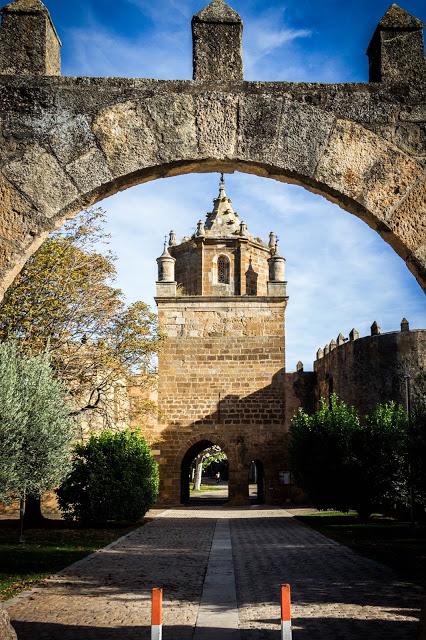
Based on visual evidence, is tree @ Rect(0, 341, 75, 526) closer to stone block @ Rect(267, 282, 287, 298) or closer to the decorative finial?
stone block @ Rect(267, 282, 287, 298)

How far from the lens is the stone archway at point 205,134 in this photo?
4.05 m

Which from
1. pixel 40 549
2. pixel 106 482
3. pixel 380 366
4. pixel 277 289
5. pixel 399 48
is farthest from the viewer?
pixel 277 289

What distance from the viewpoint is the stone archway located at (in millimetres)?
4055

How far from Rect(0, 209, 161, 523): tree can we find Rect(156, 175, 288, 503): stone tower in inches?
322

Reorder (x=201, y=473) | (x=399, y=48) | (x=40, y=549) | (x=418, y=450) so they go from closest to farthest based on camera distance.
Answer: (x=399, y=48) → (x=40, y=549) → (x=418, y=450) → (x=201, y=473)

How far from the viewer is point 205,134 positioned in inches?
164

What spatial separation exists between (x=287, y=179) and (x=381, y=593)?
5623mm

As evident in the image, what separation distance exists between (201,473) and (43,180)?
46841 mm

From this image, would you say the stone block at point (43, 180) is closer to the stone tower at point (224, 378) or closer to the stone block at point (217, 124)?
the stone block at point (217, 124)

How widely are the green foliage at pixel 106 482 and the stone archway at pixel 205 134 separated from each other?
46.2 feet

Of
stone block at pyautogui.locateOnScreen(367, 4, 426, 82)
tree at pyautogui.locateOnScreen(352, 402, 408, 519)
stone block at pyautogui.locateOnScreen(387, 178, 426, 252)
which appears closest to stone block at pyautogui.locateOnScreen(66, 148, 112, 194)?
stone block at pyautogui.locateOnScreen(387, 178, 426, 252)

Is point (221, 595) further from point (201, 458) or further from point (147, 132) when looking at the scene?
point (201, 458)

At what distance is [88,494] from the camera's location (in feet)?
57.0

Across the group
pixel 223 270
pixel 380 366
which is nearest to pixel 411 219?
pixel 380 366
